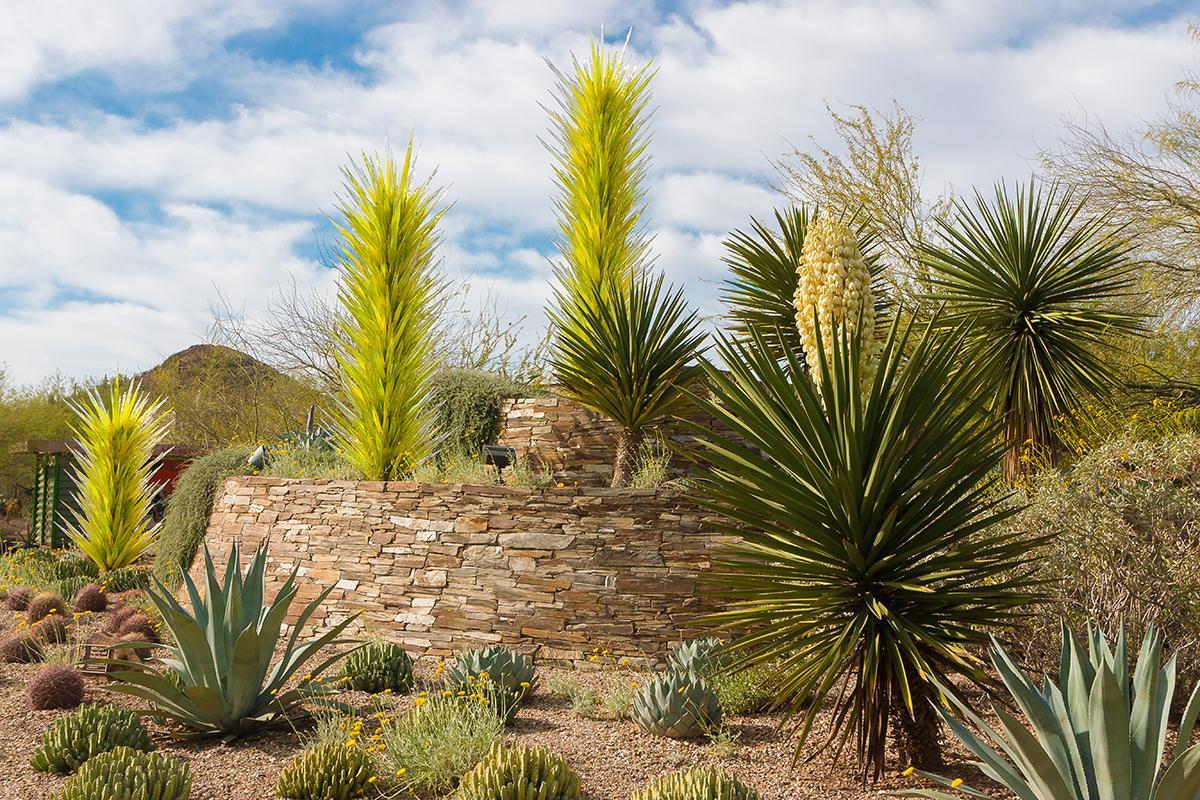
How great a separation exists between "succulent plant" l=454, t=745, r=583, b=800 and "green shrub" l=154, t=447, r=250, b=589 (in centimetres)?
817

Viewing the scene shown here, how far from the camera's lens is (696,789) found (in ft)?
13.5

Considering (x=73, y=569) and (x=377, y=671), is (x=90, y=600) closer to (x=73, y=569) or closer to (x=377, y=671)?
(x=73, y=569)

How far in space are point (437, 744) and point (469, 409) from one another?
7.27m

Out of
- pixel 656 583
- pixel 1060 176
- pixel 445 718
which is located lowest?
pixel 445 718

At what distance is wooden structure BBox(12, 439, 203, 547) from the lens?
60.4 ft

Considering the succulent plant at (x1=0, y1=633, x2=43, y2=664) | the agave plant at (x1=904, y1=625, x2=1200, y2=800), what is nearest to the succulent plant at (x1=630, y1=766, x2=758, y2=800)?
the agave plant at (x1=904, y1=625, x2=1200, y2=800)

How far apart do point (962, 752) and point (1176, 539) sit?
2136mm

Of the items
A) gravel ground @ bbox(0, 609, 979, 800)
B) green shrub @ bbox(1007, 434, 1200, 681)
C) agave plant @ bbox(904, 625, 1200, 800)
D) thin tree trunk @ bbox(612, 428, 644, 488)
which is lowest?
gravel ground @ bbox(0, 609, 979, 800)

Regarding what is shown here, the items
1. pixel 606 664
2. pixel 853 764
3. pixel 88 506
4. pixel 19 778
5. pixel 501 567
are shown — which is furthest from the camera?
pixel 88 506

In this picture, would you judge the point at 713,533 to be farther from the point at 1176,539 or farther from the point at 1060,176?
the point at 1060,176

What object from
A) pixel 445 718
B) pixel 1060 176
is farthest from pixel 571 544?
pixel 1060 176

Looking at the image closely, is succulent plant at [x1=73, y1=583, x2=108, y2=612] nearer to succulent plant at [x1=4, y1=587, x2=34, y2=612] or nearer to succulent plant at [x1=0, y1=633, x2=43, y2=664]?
succulent plant at [x1=4, y1=587, x2=34, y2=612]

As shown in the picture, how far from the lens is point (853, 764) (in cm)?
511

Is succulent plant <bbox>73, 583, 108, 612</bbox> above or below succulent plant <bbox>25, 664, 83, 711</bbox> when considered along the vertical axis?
above
